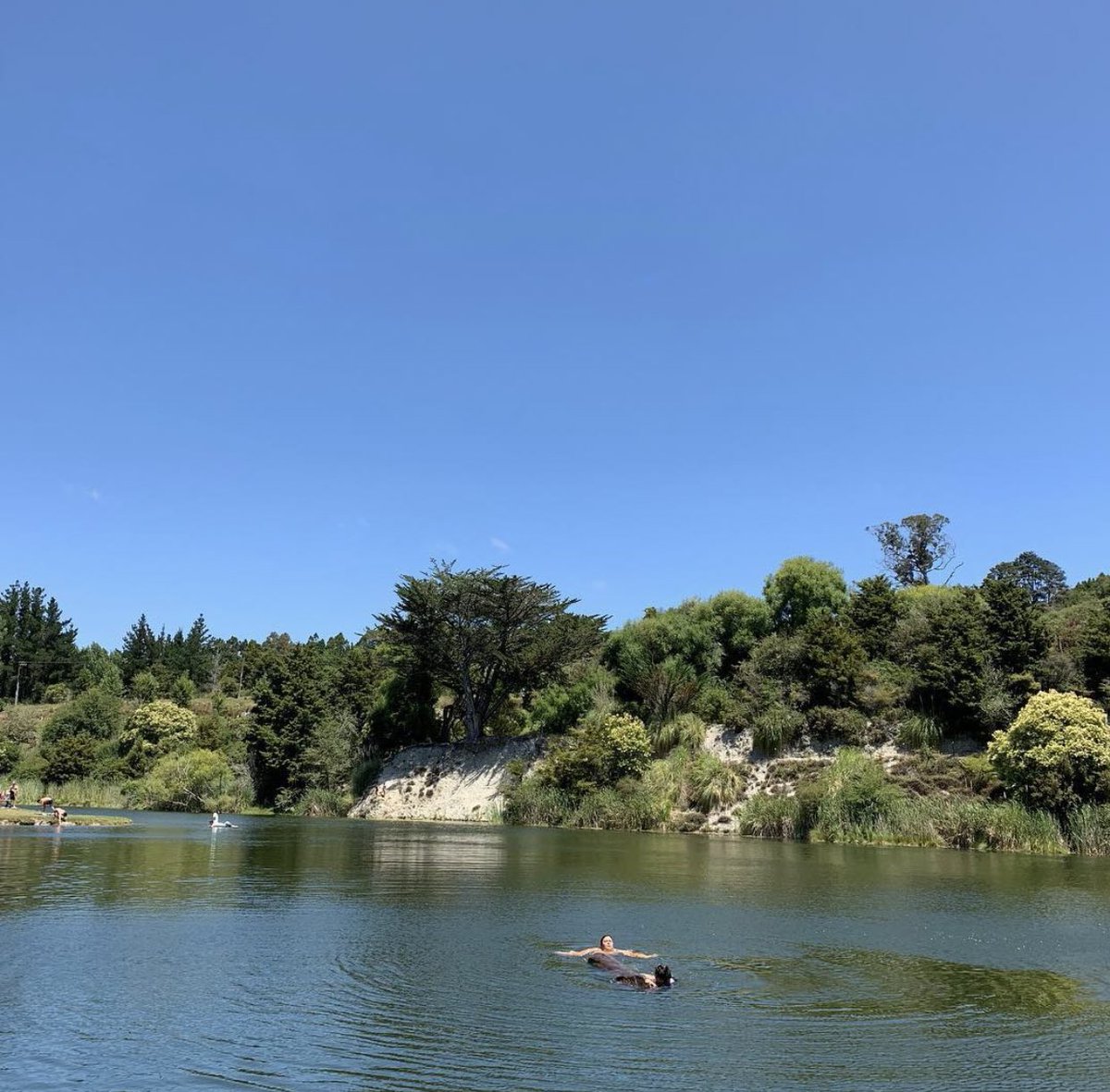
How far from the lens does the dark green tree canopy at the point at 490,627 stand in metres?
62.0

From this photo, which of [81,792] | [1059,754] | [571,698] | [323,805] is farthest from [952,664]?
[81,792]

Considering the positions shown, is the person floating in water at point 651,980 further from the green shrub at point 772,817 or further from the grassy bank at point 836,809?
the green shrub at point 772,817

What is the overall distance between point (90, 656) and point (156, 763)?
50031 mm

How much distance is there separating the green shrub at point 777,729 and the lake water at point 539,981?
2352cm

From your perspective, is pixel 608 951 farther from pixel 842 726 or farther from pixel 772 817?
pixel 842 726

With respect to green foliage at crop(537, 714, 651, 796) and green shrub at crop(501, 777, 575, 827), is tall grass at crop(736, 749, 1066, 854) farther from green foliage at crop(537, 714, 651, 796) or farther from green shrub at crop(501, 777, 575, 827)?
green shrub at crop(501, 777, 575, 827)

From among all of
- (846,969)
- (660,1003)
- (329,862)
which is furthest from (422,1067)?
(329,862)

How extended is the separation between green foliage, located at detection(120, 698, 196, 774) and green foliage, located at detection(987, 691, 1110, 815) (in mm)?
61618

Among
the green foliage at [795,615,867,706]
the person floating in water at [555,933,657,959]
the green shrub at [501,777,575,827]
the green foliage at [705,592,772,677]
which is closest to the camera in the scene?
the person floating in water at [555,933,657,959]

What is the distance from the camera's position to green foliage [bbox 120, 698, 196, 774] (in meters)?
75.2

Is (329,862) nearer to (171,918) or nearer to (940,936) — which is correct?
(171,918)

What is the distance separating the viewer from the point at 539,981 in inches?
550

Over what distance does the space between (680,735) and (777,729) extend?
584 centimetres

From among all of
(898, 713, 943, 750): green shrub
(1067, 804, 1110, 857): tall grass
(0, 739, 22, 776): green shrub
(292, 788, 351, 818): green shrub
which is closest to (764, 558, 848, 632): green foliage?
(898, 713, 943, 750): green shrub
